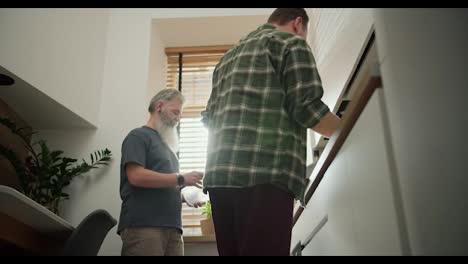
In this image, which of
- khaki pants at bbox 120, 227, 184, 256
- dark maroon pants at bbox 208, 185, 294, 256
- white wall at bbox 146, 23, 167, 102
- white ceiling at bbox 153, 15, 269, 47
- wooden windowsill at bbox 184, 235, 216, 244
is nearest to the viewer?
dark maroon pants at bbox 208, 185, 294, 256

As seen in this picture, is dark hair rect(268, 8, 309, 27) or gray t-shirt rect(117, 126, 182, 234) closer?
dark hair rect(268, 8, 309, 27)

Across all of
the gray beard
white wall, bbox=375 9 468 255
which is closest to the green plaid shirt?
white wall, bbox=375 9 468 255

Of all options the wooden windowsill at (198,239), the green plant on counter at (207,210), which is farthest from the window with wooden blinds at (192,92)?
the wooden windowsill at (198,239)

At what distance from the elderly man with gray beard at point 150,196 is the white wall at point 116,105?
83 centimetres

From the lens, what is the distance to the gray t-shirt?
1.99 metres

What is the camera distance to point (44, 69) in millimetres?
2562

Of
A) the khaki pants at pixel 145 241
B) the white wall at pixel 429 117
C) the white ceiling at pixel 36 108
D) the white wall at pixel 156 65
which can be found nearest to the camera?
the white wall at pixel 429 117

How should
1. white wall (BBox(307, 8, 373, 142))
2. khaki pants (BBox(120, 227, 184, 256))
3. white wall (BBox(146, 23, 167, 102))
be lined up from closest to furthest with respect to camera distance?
white wall (BBox(307, 8, 373, 142))
khaki pants (BBox(120, 227, 184, 256))
white wall (BBox(146, 23, 167, 102))

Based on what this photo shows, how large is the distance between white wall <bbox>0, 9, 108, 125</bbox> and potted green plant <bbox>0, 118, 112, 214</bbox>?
0.95 feet

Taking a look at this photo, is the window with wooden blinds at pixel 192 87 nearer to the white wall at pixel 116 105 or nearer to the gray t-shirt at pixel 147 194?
the white wall at pixel 116 105

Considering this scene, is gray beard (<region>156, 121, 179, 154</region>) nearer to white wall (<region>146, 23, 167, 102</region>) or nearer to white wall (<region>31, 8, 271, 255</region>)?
white wall (<region>31, 8, 271, 255</region>)

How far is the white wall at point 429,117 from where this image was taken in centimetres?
71
